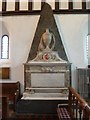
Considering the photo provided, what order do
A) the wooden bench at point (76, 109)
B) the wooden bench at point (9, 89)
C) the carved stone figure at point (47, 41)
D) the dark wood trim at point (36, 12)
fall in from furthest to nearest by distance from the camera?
the dark wood trim at point (36, 12) < the carved stone figure at point (47, 41) < the wooden bench at point (9, 89) < the wooden bench at point (76, 109)

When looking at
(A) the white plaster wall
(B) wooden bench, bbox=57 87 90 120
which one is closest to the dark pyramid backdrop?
(A) the white plaster wall

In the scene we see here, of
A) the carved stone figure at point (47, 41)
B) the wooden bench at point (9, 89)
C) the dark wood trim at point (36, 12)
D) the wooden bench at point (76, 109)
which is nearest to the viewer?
the wooden bench at point (76, 109)

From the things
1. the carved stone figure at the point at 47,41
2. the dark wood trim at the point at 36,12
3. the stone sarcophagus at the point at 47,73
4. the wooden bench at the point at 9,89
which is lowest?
the wooden bench at the point at 9,89

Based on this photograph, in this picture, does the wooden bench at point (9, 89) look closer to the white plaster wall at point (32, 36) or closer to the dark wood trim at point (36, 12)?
the white plaster wall at point (32, 36)

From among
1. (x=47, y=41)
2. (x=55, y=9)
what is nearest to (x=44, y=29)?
(x=47, y=41)

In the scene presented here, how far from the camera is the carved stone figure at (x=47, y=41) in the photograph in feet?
31.1

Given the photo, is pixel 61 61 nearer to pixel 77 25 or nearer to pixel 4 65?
pixel 77 25

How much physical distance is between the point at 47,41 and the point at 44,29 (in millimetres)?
541

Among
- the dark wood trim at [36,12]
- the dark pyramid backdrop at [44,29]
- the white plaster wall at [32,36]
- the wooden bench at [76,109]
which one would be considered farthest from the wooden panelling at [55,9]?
the wooden bench at [76,109]

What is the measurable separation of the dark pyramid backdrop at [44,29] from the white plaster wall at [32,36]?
249 mm

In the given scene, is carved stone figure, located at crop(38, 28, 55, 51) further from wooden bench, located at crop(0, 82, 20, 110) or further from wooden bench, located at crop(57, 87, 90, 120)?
wooden bench, located at crop(57, 87, 90, 120)

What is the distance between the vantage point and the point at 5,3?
10141 millimetres

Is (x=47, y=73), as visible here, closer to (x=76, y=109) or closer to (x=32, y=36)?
(x=32, y=36)

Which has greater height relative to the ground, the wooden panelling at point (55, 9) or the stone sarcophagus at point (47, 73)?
the wooden panelling at point (55, 9)
